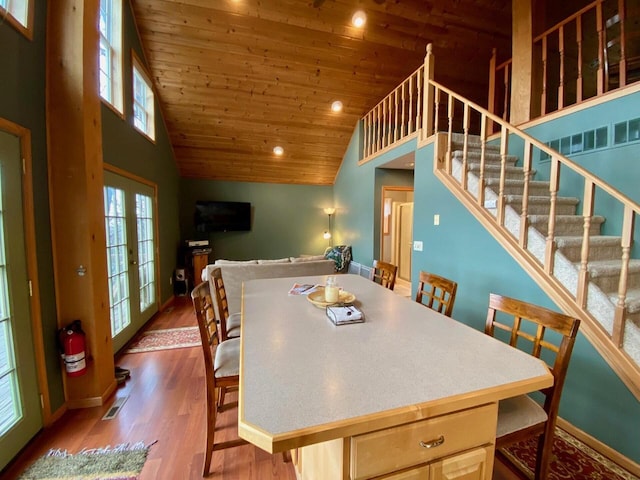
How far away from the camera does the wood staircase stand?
157 centimetres

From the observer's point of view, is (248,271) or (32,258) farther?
(248,271)

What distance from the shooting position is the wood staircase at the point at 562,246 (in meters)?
1.57

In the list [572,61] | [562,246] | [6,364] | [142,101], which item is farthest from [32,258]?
[572,61]

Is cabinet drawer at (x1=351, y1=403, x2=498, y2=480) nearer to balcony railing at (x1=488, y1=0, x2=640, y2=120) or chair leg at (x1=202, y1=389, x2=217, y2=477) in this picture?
chair leg at (x1=202, y1=389, x2=217, y2=477)

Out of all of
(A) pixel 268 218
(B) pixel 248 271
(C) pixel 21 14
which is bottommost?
(B) pixel 248 271

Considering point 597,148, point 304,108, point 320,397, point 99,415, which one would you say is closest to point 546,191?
point 597,148

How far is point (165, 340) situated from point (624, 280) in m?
3.81

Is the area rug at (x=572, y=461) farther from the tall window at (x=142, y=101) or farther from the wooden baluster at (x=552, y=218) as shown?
the tall window at (x=142, y=101)

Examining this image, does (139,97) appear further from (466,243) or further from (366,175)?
(466,243)

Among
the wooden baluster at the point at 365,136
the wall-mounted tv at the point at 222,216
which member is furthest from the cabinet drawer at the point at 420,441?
the wall-mounted tv at the point at 222,216

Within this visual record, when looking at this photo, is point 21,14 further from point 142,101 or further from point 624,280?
point 624,280

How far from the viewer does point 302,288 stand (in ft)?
6.19

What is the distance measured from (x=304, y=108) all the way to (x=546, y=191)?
3656mm

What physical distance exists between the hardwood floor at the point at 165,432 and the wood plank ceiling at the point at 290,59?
390cm
